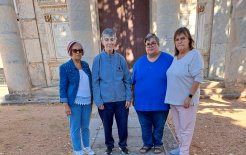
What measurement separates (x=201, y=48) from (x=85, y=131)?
6758 millimetres

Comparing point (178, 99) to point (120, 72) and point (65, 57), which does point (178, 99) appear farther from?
point (65, 57)

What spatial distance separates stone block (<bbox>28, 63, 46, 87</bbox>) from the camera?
28.3 feet

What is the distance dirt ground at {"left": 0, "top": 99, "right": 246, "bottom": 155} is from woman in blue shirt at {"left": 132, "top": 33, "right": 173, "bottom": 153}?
105cm

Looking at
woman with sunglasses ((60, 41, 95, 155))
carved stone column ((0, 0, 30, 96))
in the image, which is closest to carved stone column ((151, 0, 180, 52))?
woman with sunglasses ((60, 41, 95, 155))

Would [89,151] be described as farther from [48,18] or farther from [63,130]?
[48,18]

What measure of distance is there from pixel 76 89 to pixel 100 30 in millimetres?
5355

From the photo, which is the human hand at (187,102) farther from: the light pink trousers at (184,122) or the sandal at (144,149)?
the sandal at (144,149)

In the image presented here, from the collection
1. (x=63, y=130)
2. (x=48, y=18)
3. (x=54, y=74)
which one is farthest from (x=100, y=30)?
(x=63, y=130)

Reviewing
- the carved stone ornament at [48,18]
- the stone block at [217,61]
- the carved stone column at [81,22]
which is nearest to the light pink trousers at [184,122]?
the carved stone column at [81,22]

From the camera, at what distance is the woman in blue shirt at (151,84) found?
2.69 m

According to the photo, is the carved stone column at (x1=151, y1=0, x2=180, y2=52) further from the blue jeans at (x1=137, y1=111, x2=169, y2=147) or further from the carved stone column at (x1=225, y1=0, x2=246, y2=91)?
the blue jeans at (x1=137, y1=111, x2=169, y2=147)

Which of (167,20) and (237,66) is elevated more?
(167,20)

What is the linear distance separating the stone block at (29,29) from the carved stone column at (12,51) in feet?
6.04

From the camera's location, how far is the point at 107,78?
2.74 m
